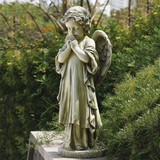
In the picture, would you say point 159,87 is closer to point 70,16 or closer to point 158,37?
point 70,16

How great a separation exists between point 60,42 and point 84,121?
349 cm

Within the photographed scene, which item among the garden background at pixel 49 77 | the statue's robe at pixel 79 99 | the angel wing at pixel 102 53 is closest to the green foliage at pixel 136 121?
the garden background at pixel 49 77

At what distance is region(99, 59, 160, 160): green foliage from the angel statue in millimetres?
281

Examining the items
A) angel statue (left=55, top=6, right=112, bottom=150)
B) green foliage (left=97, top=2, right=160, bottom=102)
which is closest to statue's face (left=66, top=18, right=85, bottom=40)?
angel statue (left=55, top=6, right=112, bottom=150)

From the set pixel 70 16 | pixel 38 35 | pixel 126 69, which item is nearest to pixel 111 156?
pixel 70 16

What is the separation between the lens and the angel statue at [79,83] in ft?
17.7

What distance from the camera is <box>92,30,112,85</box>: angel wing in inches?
221

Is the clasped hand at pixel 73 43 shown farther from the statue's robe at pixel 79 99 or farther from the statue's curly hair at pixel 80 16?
the statue's curly hair at pixel 80 16

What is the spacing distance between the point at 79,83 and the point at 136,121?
89 centimetres

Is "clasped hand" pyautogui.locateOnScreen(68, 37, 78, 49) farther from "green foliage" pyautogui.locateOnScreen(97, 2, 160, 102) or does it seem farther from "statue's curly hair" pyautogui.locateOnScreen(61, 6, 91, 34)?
"green foliage" pyautogui.locateOnScreen(97, 2, 160, 102)

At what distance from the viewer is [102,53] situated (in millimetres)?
5723

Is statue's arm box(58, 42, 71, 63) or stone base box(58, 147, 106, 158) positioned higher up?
statue's arm box(58, 42, 71, 63)

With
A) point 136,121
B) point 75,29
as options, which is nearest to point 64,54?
point 75,29

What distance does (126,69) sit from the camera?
7.84 meters
